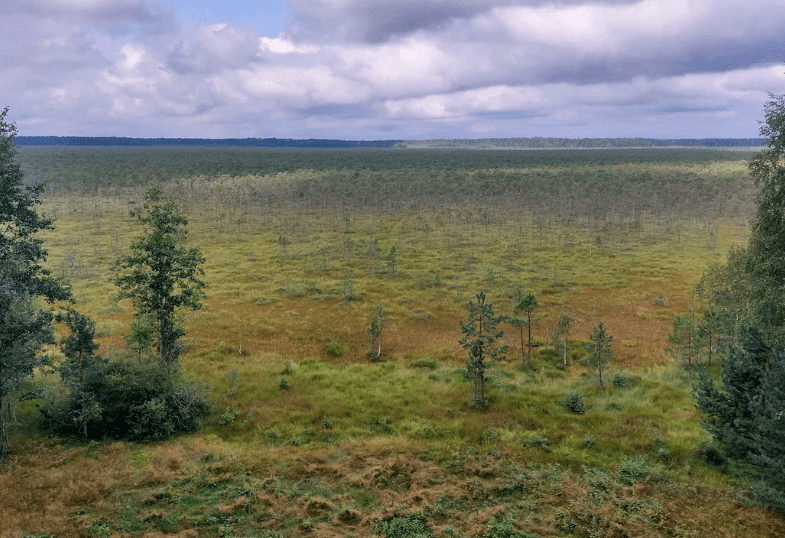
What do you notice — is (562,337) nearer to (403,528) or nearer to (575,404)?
(575,404)

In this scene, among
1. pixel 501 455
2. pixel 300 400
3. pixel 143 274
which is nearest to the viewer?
pixel 501 455

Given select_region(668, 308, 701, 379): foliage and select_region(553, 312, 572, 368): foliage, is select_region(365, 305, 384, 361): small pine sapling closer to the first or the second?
select_region(553, 312, 572, 368): foliage

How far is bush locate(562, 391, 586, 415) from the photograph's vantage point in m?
20.2

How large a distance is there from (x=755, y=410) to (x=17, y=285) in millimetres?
23660

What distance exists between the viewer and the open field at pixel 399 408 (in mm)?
13438

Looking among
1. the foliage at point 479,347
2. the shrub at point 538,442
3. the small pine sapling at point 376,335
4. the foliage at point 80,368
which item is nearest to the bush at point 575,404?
the shrub at point 538,442

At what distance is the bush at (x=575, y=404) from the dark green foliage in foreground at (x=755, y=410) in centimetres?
516

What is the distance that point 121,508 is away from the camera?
44.5 ft

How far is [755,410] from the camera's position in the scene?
533 inches

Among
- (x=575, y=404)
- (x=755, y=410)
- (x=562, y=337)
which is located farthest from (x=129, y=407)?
(x=562, y=337)

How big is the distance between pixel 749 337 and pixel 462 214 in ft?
222

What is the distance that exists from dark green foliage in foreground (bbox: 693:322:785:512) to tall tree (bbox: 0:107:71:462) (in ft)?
72.7

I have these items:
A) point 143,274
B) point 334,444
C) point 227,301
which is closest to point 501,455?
point 334,444

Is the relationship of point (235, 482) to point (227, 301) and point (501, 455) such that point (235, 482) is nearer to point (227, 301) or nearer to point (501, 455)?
point (501, 455)
